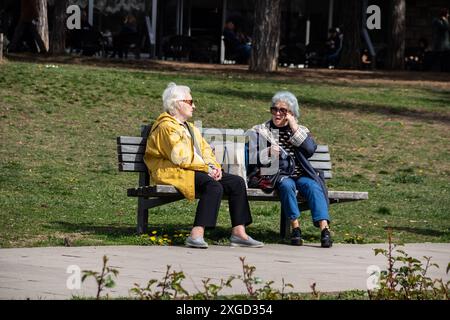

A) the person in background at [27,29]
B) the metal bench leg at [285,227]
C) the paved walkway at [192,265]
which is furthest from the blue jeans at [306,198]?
the person in background at [27,29]

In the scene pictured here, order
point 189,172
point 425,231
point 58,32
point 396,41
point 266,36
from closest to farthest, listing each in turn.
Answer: point 189,172
point 425,231
point 266,36
point 58,32
point 396,41

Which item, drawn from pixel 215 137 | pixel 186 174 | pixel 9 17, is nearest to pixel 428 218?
pixel 215 137

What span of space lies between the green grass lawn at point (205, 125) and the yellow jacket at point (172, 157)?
0.52m

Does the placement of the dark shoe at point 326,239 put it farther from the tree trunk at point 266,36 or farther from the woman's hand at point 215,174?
the tree trunk at point 266,36

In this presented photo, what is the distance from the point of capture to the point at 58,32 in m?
30.5

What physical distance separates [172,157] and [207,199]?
46 cm

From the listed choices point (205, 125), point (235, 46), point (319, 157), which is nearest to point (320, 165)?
point (319, 157)

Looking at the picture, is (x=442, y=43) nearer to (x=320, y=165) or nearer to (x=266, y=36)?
(x=266, y=36)

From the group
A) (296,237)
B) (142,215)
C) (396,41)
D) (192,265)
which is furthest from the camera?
(396,41)

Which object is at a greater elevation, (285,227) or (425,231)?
(285,227)

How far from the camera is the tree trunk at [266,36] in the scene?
28017mm

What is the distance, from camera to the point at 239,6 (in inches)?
1575

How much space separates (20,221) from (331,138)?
8692 millimetres
